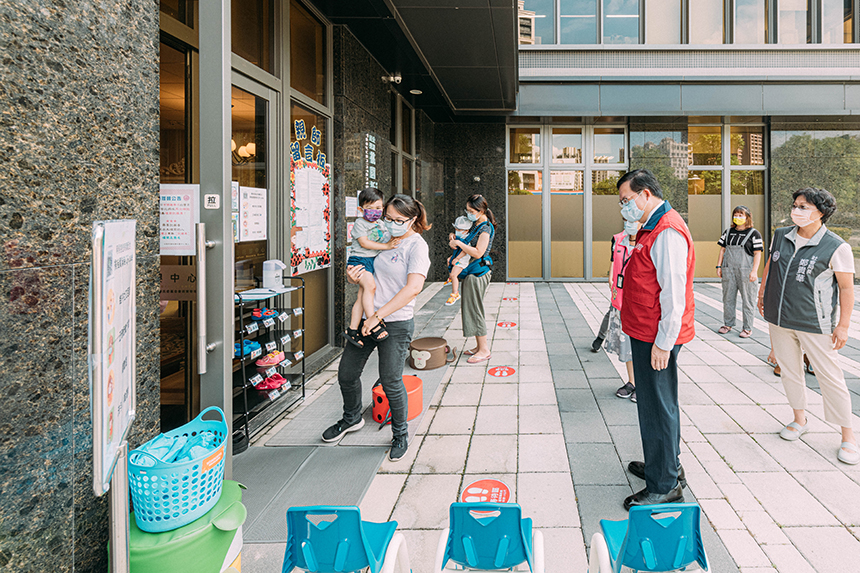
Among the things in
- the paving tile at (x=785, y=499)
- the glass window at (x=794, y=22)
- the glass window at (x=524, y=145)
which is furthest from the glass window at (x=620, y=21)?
the paving tile at (x=785, y=499)

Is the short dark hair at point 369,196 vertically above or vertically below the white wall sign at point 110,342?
above

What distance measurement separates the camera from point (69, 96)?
1.74m

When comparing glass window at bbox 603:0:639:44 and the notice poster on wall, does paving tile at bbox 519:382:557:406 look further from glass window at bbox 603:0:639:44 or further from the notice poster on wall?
glass window at bbox 603:0:639:44

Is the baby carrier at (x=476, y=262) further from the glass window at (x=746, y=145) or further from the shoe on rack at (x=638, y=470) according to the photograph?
the glass window at (x=746, y=145)

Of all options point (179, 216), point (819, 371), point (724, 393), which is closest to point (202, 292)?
point (179, 216)

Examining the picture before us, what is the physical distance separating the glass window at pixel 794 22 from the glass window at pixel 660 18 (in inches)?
93.1

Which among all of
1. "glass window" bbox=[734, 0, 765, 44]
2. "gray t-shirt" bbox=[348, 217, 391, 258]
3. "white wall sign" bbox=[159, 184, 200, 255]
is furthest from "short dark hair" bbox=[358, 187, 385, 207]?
"glass window" bbox=[734, 0, 765, 44]

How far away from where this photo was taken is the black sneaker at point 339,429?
368cm

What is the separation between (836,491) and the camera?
114 inches

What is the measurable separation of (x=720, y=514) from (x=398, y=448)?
1.91 meters

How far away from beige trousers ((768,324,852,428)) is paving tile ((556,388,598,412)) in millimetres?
1404

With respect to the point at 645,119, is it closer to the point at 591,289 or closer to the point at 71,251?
the point at 591,289

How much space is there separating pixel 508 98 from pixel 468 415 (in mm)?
8265

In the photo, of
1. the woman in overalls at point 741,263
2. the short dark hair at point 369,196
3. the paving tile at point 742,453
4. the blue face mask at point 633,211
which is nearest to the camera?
the blue face mask at point 633,211
